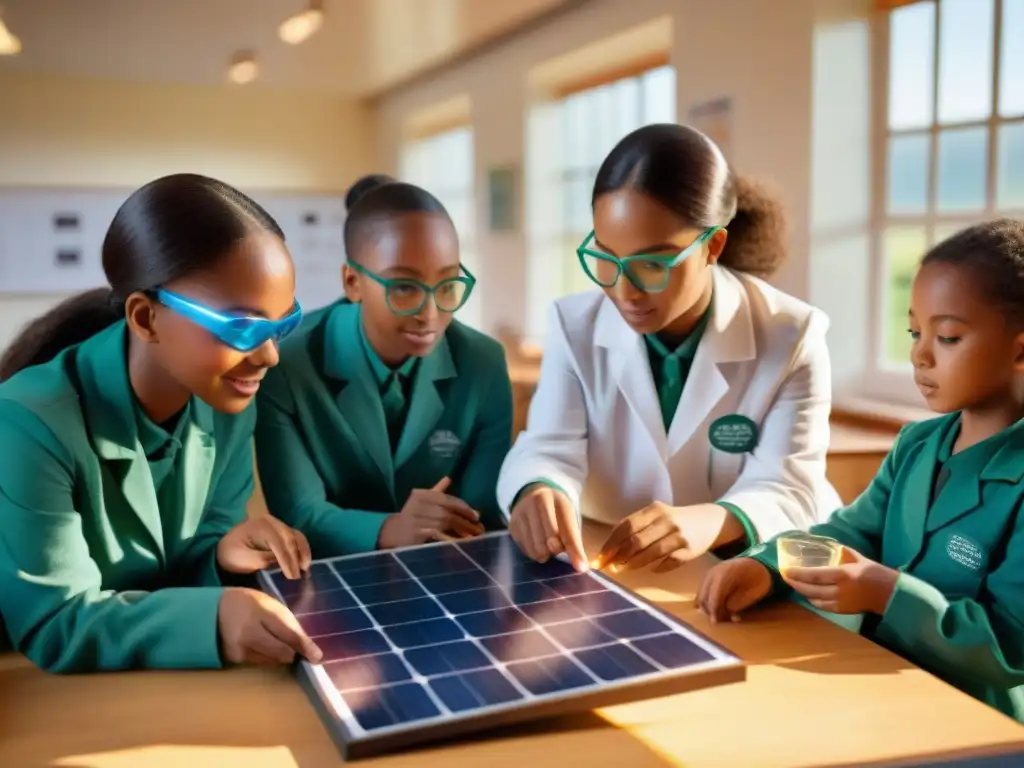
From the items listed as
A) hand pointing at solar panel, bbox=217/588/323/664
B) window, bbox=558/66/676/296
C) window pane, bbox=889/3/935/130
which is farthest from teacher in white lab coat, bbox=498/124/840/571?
window, bbox=558/66/676/296

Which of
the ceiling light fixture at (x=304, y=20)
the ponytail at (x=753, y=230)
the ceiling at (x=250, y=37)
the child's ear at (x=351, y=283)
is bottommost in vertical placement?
the child's ear at (x=351, y=283)

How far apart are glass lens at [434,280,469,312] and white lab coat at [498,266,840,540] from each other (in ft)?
0.80

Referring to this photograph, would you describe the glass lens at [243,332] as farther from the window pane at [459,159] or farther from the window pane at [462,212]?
the window pane at [459,159]

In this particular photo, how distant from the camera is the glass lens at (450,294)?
1.83 metres

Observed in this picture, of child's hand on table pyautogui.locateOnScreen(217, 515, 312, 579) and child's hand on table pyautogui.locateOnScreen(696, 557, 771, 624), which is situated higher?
child's hand on table pyautogui.locateOnScreen(217, 515, 312, 579)

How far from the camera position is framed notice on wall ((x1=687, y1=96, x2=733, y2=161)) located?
14.1ft

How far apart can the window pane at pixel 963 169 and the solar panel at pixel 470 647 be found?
2.84 m

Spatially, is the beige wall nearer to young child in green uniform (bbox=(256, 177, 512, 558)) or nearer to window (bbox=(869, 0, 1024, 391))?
window (bbox=(869, 0, 1024, 391))

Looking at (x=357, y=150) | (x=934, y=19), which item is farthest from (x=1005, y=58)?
(x=357, y=150)

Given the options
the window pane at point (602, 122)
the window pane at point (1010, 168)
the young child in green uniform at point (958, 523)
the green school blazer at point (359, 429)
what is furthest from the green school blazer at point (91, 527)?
the window pane at point (602, 122)

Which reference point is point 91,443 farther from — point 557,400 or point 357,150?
point 357,150

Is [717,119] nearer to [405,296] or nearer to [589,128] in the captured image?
[589,128]

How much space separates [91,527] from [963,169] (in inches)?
133

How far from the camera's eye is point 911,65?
3773mm
